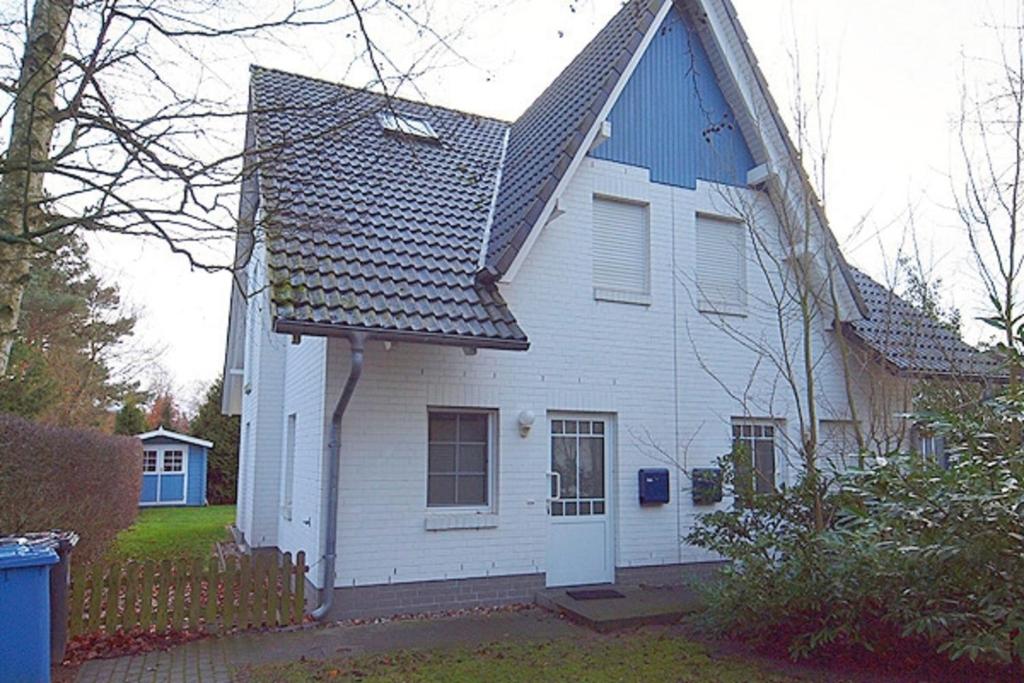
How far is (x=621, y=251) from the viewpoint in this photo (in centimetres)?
1166

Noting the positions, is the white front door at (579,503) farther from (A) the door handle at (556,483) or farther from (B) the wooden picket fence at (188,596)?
(B) the wooden picket fence at (188,596)

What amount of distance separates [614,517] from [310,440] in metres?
4.39

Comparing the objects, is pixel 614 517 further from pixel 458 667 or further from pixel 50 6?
pixel 50 6

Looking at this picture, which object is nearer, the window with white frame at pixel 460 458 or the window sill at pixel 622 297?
the window with white frame at pixel 460 458

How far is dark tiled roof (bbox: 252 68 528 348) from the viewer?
8539 mm

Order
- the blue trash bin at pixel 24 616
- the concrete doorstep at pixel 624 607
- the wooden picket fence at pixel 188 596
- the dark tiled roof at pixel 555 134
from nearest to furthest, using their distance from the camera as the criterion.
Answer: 1. the blue trash bin at pixel 24 616
2. the wooden picket fence at pixel 188 596
3. the concrete doorstep at pixel 624 607
4. the dark tiled roof at pixel 555 134

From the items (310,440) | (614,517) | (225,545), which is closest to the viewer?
(310,440)

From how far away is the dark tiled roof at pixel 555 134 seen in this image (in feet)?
33.2

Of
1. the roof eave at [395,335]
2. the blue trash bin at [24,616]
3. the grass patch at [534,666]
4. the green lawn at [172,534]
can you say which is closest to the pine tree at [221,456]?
the green lawn at [172,534]

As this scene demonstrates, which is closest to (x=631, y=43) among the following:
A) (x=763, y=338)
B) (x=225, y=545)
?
(x=763, y=338)

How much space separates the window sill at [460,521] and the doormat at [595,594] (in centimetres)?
139

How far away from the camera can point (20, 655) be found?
20.1 feet

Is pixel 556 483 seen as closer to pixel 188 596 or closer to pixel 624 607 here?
pixel 624 607

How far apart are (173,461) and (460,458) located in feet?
82.2
